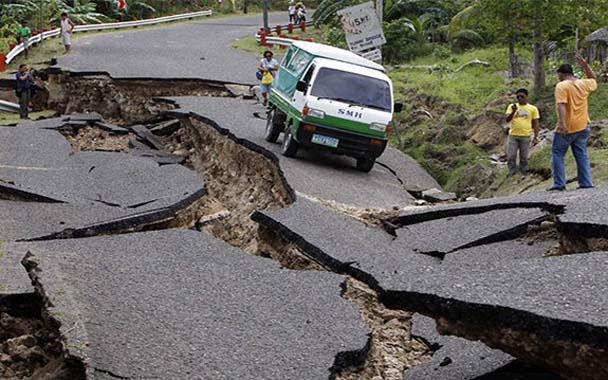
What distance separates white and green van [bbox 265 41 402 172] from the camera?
48.3ft

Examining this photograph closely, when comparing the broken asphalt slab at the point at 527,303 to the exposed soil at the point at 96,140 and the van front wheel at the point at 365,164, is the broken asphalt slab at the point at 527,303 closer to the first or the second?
the van front wheel at the point at 365,164

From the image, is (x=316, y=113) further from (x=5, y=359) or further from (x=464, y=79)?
(x=5, y=359)

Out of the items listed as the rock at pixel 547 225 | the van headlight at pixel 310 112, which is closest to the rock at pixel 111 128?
the van headlight at pixel 310 112

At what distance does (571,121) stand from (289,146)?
18.1ft

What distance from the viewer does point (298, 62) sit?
15984 millimetres

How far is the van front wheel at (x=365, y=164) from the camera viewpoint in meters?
15.4

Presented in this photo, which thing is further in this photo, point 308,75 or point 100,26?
point 100,26

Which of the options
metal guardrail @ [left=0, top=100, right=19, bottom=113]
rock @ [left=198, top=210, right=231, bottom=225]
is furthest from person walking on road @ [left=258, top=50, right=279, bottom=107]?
rock @ [left=198, top=210, right=231, bottom=225]

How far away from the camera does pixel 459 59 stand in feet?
84.1

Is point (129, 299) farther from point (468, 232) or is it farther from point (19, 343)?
point (468, 232)

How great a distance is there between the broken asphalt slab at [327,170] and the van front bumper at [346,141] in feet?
1.35

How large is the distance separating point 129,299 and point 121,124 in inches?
531

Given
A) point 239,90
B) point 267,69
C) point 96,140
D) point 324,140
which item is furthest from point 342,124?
point 239,90

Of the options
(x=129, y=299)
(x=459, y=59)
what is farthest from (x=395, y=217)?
(x=459, y=59)
